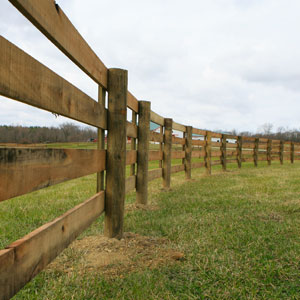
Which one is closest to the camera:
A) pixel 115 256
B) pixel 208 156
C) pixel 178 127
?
pixel 115 256

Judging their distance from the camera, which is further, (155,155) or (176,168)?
(176,168)

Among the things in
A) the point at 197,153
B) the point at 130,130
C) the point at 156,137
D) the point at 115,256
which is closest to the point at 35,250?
the point at 115,256

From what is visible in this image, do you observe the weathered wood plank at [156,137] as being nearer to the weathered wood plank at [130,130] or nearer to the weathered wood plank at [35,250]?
the weathered wood plank at [130,130]

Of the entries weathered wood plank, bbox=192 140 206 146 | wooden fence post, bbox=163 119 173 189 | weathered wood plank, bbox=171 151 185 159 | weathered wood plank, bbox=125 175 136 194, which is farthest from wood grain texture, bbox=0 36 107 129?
weathered wood plank, bbox=192 140 206 146

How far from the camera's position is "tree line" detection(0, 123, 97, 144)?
129cm

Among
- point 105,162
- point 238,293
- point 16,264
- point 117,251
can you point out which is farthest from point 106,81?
point 238,293

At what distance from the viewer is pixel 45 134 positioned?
5.55ft

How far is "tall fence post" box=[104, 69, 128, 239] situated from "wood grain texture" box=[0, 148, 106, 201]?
706 mm

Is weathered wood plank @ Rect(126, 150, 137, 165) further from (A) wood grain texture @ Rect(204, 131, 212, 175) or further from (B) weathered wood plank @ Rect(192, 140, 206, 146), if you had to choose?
(A) wood grain texture @ Rect(204, 131, 212, 175)

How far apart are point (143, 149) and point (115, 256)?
2.20 m

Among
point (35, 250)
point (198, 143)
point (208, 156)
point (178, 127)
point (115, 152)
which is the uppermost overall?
point (178, 127)

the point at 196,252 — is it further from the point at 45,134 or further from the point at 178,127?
the point at 178,127

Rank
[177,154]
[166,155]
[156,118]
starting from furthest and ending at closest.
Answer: [177,154] < [166,155] < [156,118]

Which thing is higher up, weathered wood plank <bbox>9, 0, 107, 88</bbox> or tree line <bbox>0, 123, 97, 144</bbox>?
weathered wood plank <bbox>9, 0, 107, 88</bbox>
